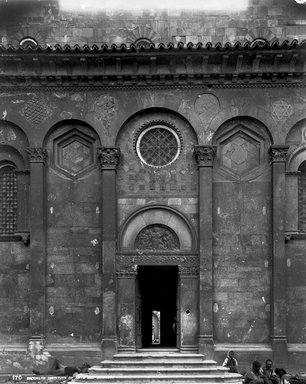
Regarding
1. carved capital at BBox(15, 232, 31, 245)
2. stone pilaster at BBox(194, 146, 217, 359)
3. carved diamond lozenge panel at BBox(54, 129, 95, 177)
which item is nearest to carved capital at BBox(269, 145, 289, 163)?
stone pilaster at BBox(194, 146, 217, 359)

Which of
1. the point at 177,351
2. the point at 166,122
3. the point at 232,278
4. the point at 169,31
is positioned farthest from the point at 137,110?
the point at 177,351

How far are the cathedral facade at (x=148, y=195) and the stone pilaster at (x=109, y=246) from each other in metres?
0.04

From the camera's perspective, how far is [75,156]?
2355 cm

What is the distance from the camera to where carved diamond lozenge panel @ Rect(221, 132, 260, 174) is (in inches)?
918

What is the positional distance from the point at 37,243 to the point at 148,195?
11.7 feet

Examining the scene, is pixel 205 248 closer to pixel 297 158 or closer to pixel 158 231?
pixel 158 231

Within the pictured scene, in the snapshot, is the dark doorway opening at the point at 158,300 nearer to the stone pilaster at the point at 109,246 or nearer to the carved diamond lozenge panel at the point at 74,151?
the stone pilaster at the point at 109,246

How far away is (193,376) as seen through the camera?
20188 mm

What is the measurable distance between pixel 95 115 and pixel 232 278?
629 centimetres

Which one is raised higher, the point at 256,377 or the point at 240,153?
the point at 240,153

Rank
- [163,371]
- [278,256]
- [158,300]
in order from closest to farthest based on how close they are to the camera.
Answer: [163,371] < [278,256] < [158,300]

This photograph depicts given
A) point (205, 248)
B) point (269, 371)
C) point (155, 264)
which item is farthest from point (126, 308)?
point (269, 371)

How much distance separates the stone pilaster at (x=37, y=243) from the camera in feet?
Answer: 74.0

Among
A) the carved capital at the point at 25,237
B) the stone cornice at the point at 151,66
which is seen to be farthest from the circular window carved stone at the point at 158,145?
the carved capital at the point at 25,237
